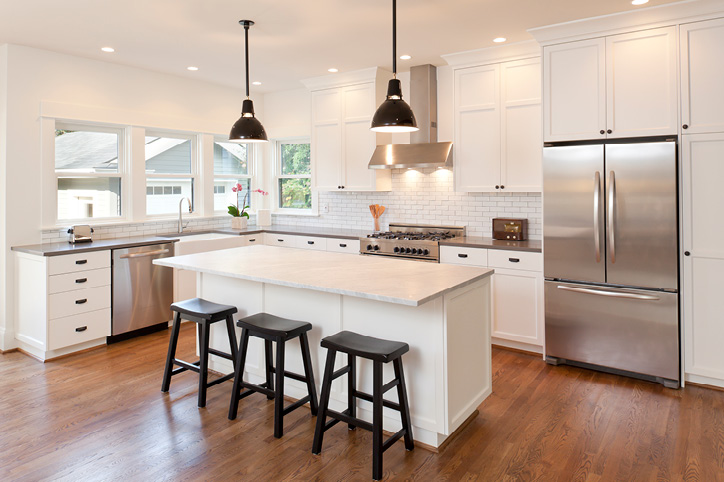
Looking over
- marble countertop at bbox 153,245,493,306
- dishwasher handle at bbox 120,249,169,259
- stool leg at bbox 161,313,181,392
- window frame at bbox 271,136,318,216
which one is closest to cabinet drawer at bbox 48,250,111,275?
dishwasher handle at bbox 120,249,169,259

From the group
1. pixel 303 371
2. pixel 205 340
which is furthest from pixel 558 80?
pixel 205 340

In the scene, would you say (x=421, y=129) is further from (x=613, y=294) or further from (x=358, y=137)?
(x=613, y=294)

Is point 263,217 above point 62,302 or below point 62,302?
above

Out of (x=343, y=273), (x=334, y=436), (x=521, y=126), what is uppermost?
(x=521, y=126)

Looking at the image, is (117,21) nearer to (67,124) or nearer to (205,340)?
(67,124)

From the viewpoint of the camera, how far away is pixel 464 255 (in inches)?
179

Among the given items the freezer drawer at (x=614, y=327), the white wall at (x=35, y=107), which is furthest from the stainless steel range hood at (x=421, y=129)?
the white wall at (x=35, y=107)

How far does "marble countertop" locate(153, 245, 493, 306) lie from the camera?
258cm

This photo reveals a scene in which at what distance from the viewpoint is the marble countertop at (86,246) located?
4196 mm

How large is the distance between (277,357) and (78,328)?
257 centimetres

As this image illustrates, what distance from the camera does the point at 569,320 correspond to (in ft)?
12.9

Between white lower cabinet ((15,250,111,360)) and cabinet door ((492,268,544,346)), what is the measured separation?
11.9ft

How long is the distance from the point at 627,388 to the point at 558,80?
2438mm

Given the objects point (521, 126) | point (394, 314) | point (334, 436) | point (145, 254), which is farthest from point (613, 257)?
point (145, 254)
